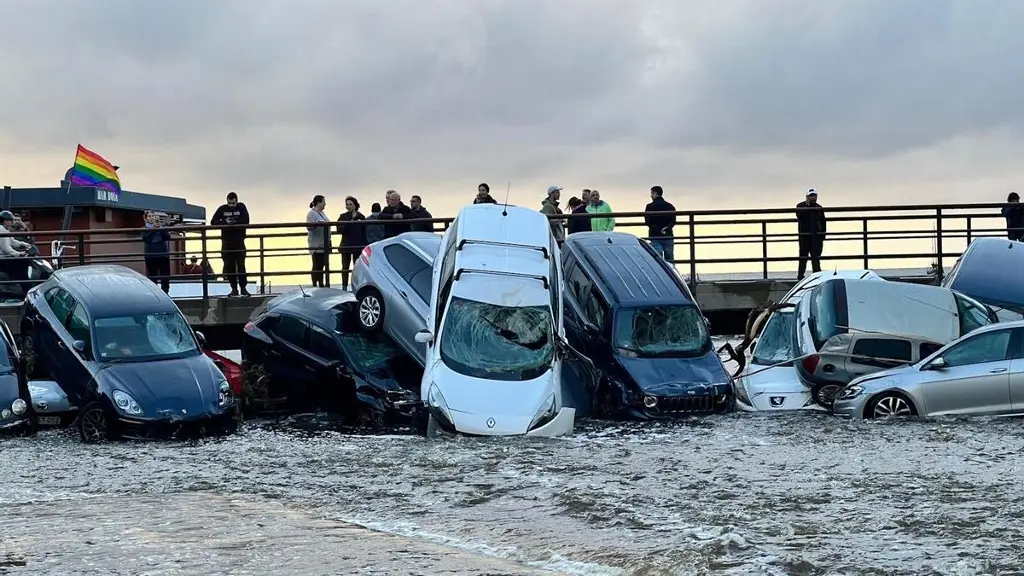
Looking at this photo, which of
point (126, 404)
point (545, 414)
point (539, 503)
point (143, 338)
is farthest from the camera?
point (143, 338)

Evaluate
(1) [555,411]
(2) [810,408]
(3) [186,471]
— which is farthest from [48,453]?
(2) [810,408]

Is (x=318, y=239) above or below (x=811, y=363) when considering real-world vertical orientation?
above

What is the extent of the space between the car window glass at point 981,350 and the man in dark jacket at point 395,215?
11395mm

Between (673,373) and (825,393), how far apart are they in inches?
74.6

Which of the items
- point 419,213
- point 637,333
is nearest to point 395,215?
point 419,213

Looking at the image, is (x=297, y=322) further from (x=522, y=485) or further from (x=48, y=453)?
(x=522, y=485)

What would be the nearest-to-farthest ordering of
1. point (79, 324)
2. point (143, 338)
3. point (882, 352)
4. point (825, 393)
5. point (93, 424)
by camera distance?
point (93, 424) < point (825, 393) < point (882, 352) < point (143, 338) < point (79, 324)

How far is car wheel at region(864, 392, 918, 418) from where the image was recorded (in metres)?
16.7

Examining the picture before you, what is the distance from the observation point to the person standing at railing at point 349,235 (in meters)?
25.6

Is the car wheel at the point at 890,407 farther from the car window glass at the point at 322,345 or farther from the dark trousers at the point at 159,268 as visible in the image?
the dark trousers at the point at 159,268

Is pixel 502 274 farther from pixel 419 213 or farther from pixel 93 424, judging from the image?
pixel 419 213

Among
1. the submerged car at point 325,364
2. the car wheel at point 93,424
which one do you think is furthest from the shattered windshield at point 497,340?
the car wheel at point 93,424

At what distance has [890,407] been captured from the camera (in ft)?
55.1

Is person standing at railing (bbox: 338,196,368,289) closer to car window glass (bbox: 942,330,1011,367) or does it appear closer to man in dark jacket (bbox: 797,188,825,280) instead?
man in dark jacket (bbox: 797,188,825,280)
